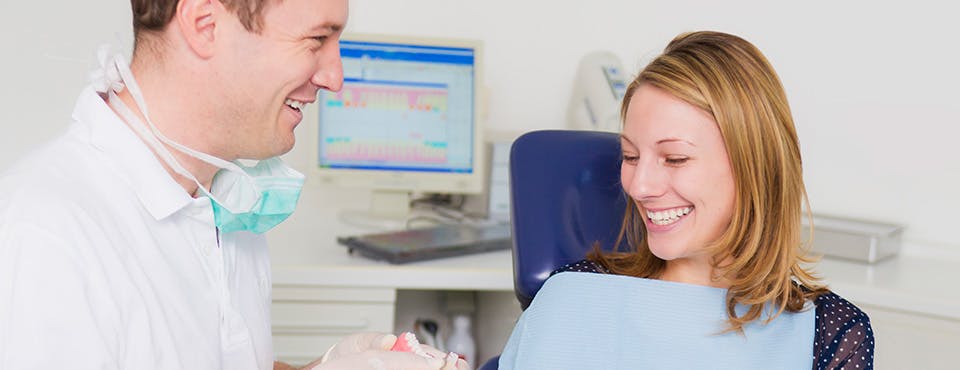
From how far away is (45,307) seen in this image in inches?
43.4

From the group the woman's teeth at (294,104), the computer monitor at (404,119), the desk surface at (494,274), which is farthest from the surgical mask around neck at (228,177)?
the computer monitor at (404,119)

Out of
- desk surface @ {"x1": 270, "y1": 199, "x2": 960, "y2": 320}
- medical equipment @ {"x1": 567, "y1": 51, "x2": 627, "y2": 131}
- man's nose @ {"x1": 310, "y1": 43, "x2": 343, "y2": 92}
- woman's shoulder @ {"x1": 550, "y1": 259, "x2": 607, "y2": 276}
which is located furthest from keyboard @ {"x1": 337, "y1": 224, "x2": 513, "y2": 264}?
man's nose @ {"x1": 310, "y1": 43, "x2": 343, "y2": 92}

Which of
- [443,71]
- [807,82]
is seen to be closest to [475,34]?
[443,71]

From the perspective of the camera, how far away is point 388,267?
2219 millimetres

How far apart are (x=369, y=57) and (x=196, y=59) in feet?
4.47

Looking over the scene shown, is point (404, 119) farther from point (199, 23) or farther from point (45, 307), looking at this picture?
point (45, 307)

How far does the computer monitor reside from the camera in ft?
8.64

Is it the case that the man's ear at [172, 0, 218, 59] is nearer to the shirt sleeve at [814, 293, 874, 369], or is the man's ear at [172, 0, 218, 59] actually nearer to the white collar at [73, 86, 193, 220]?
the white collar at [73, 86, 193, 220]

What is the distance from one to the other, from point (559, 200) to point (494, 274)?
550 millimetres

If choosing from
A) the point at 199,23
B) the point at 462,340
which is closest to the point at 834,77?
the point at 462,340

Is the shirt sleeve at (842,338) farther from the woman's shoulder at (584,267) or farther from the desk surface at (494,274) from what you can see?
the desk surface at (494,274)

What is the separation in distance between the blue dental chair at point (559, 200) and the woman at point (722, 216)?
10cm

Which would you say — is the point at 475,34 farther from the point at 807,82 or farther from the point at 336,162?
the point at 807,82

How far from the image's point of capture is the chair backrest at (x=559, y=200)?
169 centimetres
